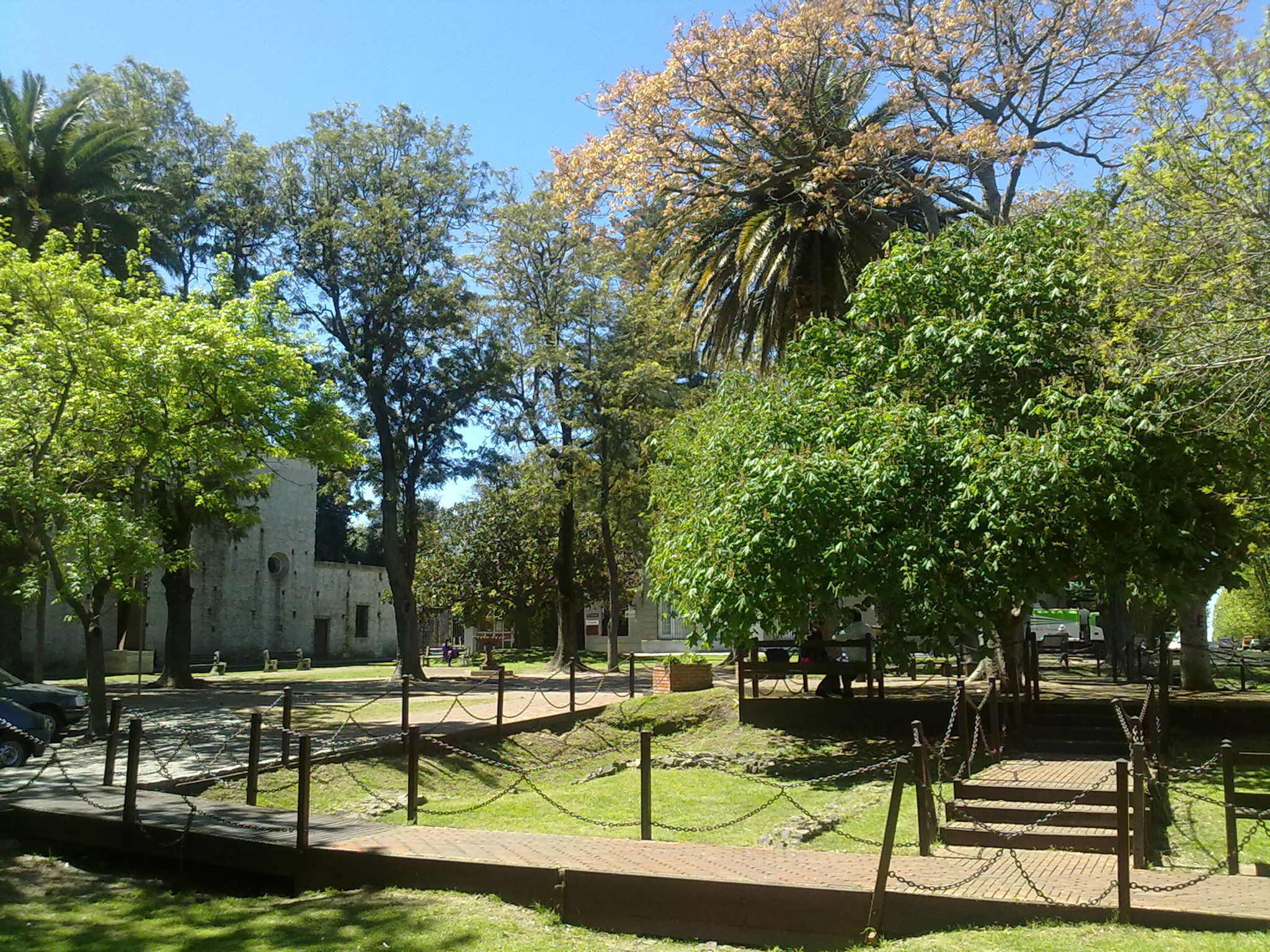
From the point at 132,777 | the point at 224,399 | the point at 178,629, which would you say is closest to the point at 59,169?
the point at 178,629

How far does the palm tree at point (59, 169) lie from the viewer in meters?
24.8

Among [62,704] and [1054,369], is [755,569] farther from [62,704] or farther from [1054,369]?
[62,704]

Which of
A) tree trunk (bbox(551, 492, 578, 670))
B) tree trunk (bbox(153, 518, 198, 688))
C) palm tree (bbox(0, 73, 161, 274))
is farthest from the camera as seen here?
tree trunk (bbox(551, 492, 578, 670))

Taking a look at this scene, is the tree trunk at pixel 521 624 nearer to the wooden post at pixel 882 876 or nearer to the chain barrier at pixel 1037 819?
the chain barrier at pixel 1037 819

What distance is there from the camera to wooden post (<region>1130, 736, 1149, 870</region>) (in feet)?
25.4

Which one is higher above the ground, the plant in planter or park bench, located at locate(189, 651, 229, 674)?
the plant in planter

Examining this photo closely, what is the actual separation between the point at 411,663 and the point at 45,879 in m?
23.3

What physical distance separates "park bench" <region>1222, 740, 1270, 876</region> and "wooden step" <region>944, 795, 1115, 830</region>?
3.19 ft

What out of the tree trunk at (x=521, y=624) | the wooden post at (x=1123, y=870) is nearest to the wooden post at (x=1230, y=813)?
the wooden post at (x=1123, y=870)

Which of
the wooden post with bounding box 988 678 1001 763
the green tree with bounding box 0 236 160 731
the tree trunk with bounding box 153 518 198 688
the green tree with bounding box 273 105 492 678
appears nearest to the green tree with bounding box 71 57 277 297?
the green tree with bounding box 273 105 492 678

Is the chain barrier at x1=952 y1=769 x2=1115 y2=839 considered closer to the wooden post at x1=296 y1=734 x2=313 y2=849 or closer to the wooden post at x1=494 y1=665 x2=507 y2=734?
the wooden post at x1=296 y1=734 x2=313 y2=849

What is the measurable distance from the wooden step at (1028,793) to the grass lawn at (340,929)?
349 centimetres

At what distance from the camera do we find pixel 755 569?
45.1 feet

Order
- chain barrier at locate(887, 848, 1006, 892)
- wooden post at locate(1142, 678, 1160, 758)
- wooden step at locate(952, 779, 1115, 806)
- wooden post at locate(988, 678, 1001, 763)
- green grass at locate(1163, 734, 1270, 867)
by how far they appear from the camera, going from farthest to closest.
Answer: wooden post at locate(988, 678, 1001, 763) < wooden post at locate(1142, 678, 1160, 758) < wooden step at locate(952, 779, 1115, 806) < green grass at locate(1163, 734, 1270, 867) < chain barrier at locate(887, 848, 1006, 892)
